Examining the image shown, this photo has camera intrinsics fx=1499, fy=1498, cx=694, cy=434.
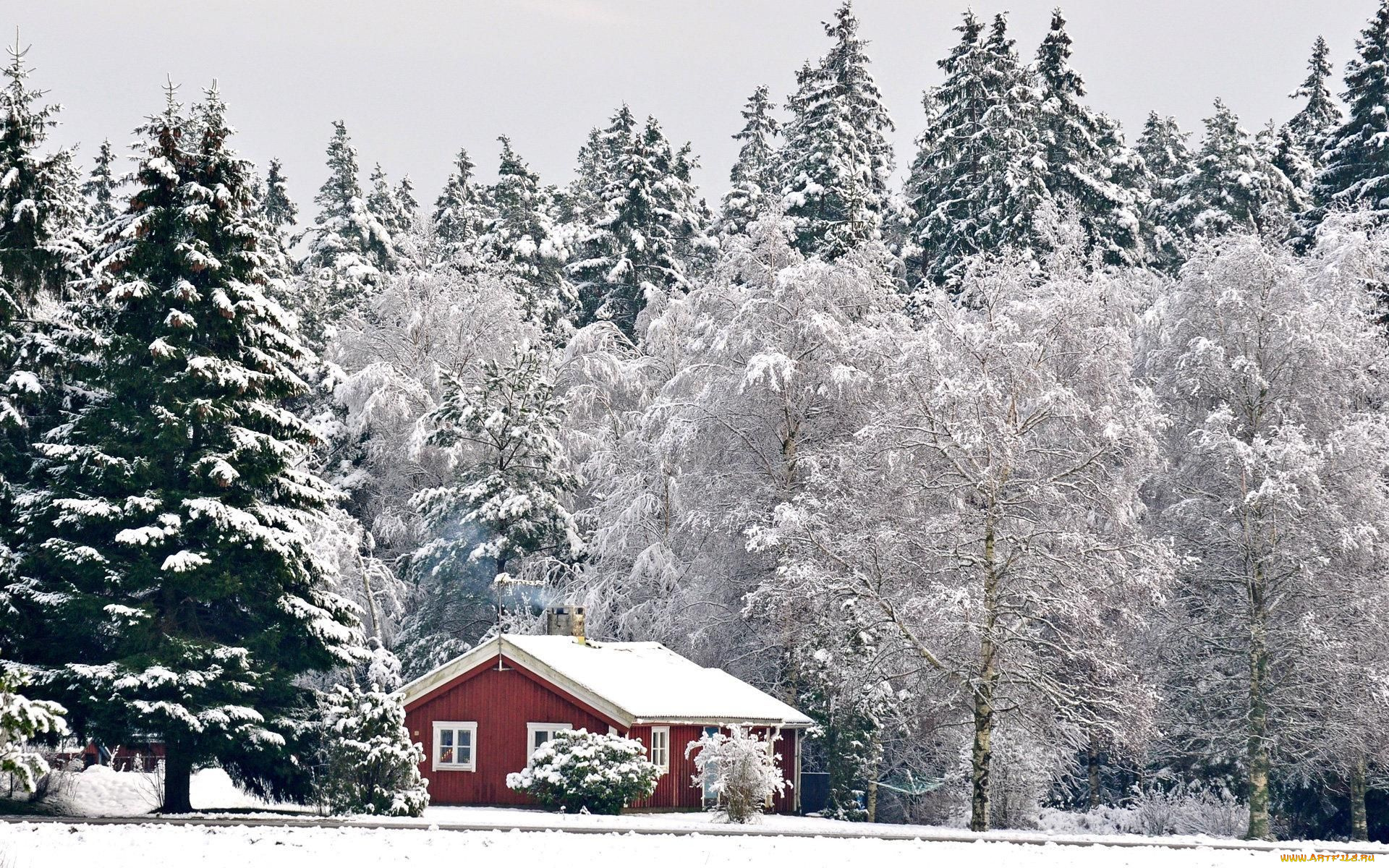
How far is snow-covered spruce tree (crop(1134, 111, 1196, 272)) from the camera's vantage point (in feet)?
214

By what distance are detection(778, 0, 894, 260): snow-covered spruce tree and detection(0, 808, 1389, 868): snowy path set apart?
26.1 m

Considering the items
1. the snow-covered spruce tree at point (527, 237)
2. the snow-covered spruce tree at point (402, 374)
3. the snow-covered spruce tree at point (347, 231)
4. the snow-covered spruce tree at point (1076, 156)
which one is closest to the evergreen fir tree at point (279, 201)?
the snow-covered spruce tree at point (347, 231)

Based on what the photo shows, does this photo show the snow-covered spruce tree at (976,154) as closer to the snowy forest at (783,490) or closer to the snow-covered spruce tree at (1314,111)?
the snowy forest at (783,490)

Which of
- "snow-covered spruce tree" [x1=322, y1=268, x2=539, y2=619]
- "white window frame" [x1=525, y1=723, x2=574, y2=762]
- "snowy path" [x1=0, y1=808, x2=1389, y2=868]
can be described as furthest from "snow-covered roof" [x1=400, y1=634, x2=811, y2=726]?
"snow-covered spruce tree" [x1=322, y1=268, x2=539, y2=619]

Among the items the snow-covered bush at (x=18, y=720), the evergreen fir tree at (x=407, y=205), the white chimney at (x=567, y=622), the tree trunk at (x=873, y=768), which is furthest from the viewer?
the evergreen fir tree at (x=407, y=205)

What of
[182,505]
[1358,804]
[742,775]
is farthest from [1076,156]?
[182,505]

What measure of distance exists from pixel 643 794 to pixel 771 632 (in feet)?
30.2

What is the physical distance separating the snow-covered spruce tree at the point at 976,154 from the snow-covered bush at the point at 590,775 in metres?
28.3

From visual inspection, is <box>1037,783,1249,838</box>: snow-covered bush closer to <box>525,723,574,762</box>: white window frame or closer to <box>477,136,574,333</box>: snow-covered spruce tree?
<box>525,723,574,762</box>: white window frame

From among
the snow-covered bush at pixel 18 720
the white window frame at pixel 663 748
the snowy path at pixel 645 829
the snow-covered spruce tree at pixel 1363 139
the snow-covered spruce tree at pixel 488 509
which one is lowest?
the snowy path at pixel 645 829

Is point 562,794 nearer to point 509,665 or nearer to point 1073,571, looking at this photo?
point 509,665

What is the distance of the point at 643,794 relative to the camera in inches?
1362

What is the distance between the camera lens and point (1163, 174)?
3088 inches

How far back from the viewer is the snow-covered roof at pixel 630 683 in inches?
1425
